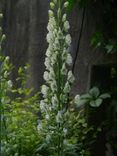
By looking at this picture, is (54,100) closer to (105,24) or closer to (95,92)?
(95,92)

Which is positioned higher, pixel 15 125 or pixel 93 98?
pixel 93 98

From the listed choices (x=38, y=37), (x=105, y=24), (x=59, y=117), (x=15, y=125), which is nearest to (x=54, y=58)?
(x=59, y=117)

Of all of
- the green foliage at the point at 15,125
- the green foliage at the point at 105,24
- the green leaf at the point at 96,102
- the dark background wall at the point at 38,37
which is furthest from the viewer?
the dark background wall at the point at 38,37

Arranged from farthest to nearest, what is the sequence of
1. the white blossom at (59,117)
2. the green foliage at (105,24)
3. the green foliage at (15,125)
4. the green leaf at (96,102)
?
the green foliage at (105,24) → the green leaf at (96,102) → the green foliage at (15,125) → the white blossom at (59,117)

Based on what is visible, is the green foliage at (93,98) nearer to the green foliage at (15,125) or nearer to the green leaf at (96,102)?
the green leaf at (96,102)

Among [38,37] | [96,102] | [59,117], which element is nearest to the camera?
[59,117]

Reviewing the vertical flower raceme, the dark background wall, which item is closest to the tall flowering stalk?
the vertical flower raceme

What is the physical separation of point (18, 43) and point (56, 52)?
5.61ft

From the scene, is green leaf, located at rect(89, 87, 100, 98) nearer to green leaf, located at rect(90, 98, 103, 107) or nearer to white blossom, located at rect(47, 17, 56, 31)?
green leaf, located at rect(90, 98, 103, 107)

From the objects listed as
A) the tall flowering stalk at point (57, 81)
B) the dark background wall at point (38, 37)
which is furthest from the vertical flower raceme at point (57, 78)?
the dark background wall at point (38, 37)

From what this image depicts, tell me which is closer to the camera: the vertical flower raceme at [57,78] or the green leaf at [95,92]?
the vertical flower raceme at [57,78]

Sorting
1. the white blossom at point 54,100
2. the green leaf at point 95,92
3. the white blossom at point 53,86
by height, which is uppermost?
the green leaf at point 95,92

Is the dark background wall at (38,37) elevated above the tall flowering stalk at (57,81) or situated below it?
→ above

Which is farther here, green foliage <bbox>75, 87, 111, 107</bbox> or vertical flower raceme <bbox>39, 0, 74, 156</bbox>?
green foliage <bbox>75, 87, 111, 107</bbox>
